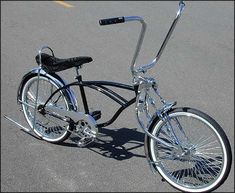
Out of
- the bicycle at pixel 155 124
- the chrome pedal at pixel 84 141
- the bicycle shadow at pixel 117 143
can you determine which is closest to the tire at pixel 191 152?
the bicycle at pixel 155 124

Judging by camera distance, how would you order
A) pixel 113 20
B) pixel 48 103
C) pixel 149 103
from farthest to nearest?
pixel 48 103 → pixel 149 103 → pixel 113 20

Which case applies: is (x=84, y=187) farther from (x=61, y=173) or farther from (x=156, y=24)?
(x=156, y=24)

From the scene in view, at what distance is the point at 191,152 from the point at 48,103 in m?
1.71

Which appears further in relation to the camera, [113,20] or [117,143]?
[117,143]

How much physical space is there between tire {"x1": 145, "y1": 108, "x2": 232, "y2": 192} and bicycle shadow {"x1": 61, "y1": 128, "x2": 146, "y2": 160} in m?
0.58

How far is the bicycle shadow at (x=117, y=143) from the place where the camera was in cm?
473

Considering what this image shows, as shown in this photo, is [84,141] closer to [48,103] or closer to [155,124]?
[48,103]

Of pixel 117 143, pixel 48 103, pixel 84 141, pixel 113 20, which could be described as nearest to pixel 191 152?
pixel 117 143

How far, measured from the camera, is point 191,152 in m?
3.97

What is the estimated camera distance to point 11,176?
441 centimetres

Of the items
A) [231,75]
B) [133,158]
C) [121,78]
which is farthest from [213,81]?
[133,158]

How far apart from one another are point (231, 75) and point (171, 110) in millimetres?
3268

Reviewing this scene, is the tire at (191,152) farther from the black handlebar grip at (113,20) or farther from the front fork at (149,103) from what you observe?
the black handlebar grip at (113,20)

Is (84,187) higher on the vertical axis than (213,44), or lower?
lower
